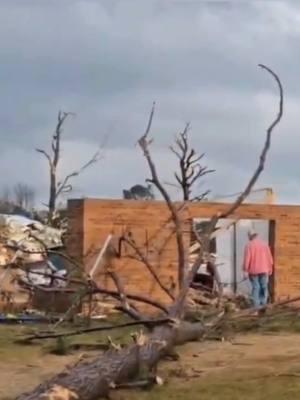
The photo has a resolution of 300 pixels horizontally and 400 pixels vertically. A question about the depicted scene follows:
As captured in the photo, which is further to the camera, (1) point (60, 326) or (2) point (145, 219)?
(2) point (145, 219)

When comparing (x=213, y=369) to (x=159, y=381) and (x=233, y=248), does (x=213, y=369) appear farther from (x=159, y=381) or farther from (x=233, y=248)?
(x=233, y=248)

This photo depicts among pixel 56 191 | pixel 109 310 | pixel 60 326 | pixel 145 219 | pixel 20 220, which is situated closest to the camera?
pixel 60 326

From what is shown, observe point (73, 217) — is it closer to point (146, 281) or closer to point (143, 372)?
point (146, 281)

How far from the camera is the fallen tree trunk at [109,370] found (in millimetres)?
10500

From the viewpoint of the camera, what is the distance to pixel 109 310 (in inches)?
787

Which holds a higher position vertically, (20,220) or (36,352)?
(20,220)

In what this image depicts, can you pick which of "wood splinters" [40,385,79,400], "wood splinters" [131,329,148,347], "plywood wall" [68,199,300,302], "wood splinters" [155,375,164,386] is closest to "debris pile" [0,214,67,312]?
"plywood wall" [68,199,300,302]

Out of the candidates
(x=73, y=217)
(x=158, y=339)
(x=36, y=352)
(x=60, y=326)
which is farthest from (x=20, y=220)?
(x=158, y=339)

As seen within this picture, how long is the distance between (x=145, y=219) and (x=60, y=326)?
5024 mm

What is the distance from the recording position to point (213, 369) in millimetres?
12945

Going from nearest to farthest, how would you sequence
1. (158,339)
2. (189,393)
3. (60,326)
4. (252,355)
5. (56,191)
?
(189,393), (158,339), (252,355), (60,326), (56,191)

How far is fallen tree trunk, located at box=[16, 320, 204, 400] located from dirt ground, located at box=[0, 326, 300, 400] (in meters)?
0.26

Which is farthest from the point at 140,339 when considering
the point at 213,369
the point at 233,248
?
the point at 233,248

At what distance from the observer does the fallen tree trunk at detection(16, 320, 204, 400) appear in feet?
34.4
